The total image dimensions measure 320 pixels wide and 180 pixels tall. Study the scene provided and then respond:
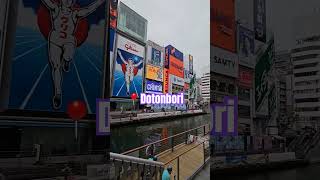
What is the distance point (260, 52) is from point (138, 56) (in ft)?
2.23

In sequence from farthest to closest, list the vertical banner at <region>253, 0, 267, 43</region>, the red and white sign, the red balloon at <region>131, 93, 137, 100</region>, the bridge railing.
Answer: the vertical banner at <region>253, 0, 267, 43</region>
the red and white sign
the red balloon at <region>131, 93, 137, 100</region>
the bridge railing

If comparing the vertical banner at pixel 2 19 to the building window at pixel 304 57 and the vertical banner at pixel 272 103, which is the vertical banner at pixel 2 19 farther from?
the building window at pixel 304 57

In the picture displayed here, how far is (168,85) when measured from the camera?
7.22 feet

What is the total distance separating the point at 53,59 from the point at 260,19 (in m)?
1.19

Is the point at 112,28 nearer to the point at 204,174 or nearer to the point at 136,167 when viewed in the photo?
the point at 136,167

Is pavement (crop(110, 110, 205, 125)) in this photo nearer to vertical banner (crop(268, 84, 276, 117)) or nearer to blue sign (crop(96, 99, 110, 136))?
blue sign (crop(96, 99, 110, 136))

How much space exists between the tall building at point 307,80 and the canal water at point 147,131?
557 millimetres

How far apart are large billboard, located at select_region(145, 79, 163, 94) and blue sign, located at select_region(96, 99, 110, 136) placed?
273 mm

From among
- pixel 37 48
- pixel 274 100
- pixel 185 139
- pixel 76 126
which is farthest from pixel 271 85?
pixel 37 48

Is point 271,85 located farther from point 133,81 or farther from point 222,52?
point 133,81

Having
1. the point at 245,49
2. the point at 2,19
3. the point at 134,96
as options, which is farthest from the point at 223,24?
the point at 2,19

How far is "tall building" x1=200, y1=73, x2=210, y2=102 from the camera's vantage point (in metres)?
2.18

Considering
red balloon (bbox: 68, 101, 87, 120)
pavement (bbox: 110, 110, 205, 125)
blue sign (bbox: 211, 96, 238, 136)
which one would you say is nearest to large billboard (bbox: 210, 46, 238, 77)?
blue sign (bbox: 211, 96, 238, 136)

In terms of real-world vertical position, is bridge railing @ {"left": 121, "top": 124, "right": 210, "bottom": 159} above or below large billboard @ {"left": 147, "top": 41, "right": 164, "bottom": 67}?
below
